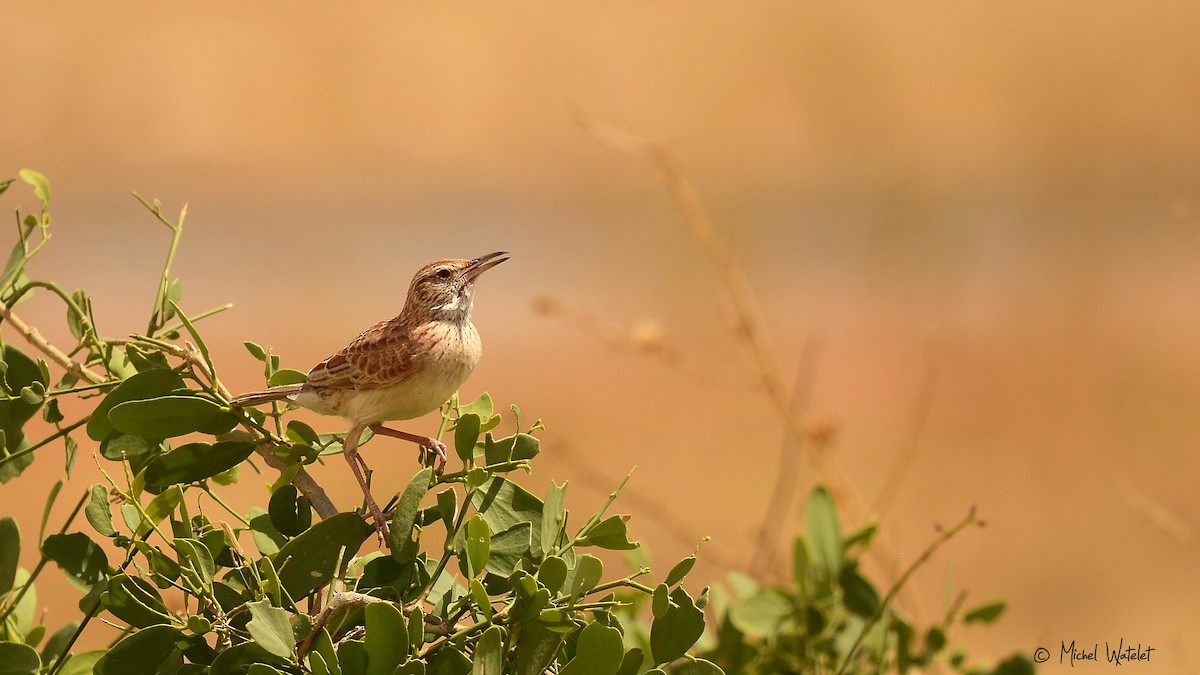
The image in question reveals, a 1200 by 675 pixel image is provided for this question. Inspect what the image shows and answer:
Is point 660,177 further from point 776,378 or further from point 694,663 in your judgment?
point 694,663

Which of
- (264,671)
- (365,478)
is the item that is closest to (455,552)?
(264,671)

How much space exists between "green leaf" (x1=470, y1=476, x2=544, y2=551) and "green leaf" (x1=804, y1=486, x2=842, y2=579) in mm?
941

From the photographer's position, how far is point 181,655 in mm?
1374

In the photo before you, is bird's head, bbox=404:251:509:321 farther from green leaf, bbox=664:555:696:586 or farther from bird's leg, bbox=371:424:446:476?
Answer: green leaf, bbox=664:555:696:586

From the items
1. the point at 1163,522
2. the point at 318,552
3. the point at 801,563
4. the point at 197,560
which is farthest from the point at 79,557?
the point at 1163,522

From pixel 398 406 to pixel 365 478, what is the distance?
206mm

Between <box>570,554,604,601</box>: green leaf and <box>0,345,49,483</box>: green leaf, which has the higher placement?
<box>570,554,604,601</box>: green leaf

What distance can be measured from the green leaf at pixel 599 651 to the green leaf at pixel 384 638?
0.20 meters

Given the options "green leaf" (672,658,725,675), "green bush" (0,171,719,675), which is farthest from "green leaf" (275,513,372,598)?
"green leaf" (672,658,725,675)

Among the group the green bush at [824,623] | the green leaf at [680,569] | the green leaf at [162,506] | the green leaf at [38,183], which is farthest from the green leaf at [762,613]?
the green leaf at [38,183]

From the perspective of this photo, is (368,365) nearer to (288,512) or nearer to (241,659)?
(288,512)

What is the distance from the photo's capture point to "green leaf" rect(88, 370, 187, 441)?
57.8 inches

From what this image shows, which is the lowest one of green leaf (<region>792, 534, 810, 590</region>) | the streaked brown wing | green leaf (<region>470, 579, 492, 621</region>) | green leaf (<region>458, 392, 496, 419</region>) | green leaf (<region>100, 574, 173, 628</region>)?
green leaf (<region>100, 574, 173, 628</region>)

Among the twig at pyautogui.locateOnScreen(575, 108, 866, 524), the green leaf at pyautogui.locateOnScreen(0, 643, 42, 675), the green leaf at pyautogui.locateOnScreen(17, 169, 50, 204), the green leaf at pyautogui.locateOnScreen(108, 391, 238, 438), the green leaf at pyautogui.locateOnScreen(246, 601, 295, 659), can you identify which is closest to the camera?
the green leaf at pyautogui.locateOnScreen(246, 601, 295, 659)
